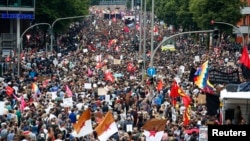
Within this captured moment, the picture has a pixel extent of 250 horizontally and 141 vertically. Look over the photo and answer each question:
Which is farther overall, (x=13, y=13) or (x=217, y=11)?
(x=217, y=11)

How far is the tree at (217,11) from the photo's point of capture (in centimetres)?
8994

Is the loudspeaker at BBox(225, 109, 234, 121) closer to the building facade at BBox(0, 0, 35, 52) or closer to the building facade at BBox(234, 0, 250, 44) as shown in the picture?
the building facade at BBox(0, 0, 35, 52)

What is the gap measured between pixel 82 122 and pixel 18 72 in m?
33.0

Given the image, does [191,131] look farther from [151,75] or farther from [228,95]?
[151,75]

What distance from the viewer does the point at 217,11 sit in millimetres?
91625

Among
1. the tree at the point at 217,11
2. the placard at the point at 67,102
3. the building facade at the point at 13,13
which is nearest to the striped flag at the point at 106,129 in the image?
the placard at the point at 67,102

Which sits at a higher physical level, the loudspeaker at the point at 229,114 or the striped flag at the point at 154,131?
the loudspeaker at the point at 229,114

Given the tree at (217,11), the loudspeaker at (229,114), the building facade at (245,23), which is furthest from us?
the building facade at (245,23)

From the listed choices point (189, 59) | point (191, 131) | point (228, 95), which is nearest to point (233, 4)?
point (189, 59)

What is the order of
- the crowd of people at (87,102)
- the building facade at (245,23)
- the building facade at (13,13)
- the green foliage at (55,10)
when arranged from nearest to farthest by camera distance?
1. the crowd of people at (87,102)
2. the building facade at (13,13)
3. the green foliage at (55,10)
4. the building facade at (245,23)

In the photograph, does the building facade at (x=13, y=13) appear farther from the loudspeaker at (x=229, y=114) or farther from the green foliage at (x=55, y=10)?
the loudspeaker at (x=229, y=114)

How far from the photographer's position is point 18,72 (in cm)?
5372

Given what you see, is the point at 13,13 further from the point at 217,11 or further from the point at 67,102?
the point at 67,102

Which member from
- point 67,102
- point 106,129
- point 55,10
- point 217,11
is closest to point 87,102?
point 67,102
